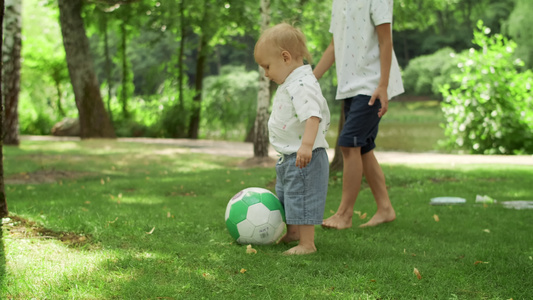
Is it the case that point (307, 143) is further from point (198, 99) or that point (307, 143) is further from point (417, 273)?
point (198, 99)

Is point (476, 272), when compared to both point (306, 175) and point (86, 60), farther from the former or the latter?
point (86, 60)

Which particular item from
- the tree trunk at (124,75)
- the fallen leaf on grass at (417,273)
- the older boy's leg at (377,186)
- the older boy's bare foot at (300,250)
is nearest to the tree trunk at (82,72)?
the tree trunk at (124,75)

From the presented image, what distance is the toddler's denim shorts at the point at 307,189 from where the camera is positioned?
3.71 metres

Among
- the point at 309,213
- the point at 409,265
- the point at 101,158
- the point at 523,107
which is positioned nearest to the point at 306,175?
the point at 309,213

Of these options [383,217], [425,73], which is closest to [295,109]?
[383,217]

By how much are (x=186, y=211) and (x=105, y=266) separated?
2.05 m

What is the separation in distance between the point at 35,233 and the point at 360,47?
2.88 metres

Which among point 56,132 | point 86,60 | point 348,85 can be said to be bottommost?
point 56,132

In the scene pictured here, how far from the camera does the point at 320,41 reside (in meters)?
15.7

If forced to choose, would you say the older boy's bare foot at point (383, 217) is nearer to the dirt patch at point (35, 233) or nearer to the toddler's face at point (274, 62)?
the toddler's face at point (274, 62)

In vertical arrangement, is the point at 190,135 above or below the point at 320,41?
below

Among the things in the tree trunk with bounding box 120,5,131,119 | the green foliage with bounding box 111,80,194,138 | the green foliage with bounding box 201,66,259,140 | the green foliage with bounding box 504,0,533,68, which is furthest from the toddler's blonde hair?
the green foliage with bounding box 504,0,533,68

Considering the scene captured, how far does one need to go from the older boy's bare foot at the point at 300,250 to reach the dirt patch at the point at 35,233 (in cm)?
143

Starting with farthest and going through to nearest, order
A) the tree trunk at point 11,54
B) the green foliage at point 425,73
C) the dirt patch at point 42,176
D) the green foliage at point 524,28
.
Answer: the green foliage at point 425,73 → the green foliage at point 524,28 → the tree trunk at point 11,54 → the dirt patch at point 42,176
